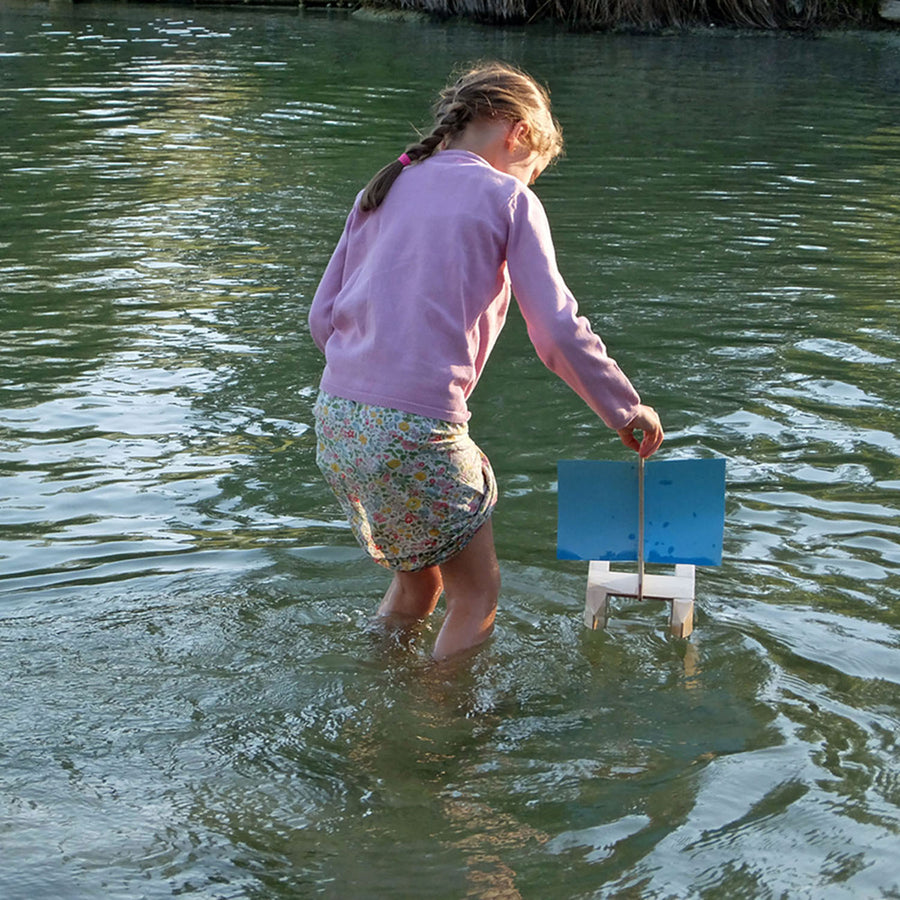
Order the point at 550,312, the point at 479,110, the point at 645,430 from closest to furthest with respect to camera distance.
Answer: the point at 550,312 < the point at 479,110 < the point at 645,430

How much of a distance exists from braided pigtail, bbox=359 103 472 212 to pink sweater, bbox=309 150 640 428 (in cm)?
2

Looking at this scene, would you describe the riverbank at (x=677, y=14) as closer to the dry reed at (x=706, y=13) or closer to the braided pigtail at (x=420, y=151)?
the dry reed at (x=706, y=13)

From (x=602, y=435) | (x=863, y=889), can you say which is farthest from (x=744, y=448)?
(x=863, y=889)

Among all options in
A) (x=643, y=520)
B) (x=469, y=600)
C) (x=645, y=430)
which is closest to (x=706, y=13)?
(x=643, y=520)

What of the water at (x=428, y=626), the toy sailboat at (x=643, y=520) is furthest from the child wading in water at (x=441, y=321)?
the water at (x=428, y=626)

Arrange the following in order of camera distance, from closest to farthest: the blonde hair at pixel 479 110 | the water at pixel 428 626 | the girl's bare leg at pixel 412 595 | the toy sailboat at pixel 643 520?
the water at pixel 428 626 → the blonde hair at pixel 479 110 → the toy sailboat at pixel 643 520 → the girl's bare leg at pixel 412 595

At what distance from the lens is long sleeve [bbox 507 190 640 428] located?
292 centimetres

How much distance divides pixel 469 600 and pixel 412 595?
0.27 m

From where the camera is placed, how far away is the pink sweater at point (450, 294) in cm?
293

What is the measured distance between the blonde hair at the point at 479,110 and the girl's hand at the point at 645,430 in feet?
2.28

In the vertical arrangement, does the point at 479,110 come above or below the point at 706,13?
below

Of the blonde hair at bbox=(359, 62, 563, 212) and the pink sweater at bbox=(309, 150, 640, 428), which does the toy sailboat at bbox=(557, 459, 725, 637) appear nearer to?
the pink sweater at bbox=(309, 150, 640, 428)

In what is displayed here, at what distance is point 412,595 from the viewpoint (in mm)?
3523

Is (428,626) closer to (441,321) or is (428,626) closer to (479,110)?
(441,321)
